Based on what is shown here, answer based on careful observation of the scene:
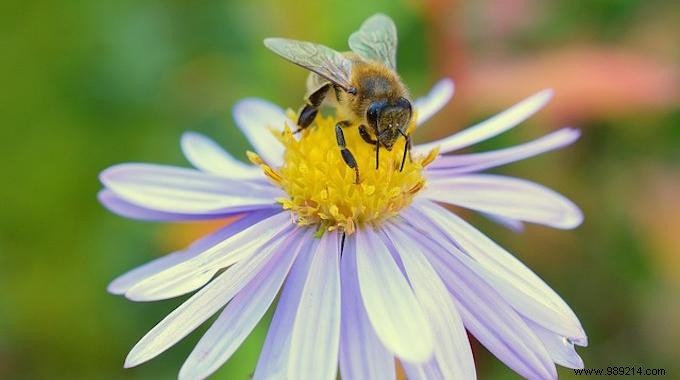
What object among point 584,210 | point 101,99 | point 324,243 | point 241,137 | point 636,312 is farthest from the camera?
point 101,99

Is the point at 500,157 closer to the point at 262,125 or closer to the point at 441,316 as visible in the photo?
the point at 441,316

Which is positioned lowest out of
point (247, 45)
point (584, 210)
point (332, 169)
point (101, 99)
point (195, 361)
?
point (195, 361)

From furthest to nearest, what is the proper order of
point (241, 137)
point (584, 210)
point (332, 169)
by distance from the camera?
point (241, 137) → point (584, 210) → point (332, 169)

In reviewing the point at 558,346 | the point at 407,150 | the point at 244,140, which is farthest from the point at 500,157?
the point at 244,140

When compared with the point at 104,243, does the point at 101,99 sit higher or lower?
higher

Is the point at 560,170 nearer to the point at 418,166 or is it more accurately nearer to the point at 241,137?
the point at 241,137

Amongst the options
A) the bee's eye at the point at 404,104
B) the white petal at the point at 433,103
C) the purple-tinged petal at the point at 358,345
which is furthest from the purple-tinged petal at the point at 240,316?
the white petal at the point at 433,103

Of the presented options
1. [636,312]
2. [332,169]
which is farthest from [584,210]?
[332,169]

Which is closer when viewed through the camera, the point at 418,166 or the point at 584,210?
the point at 418,166
